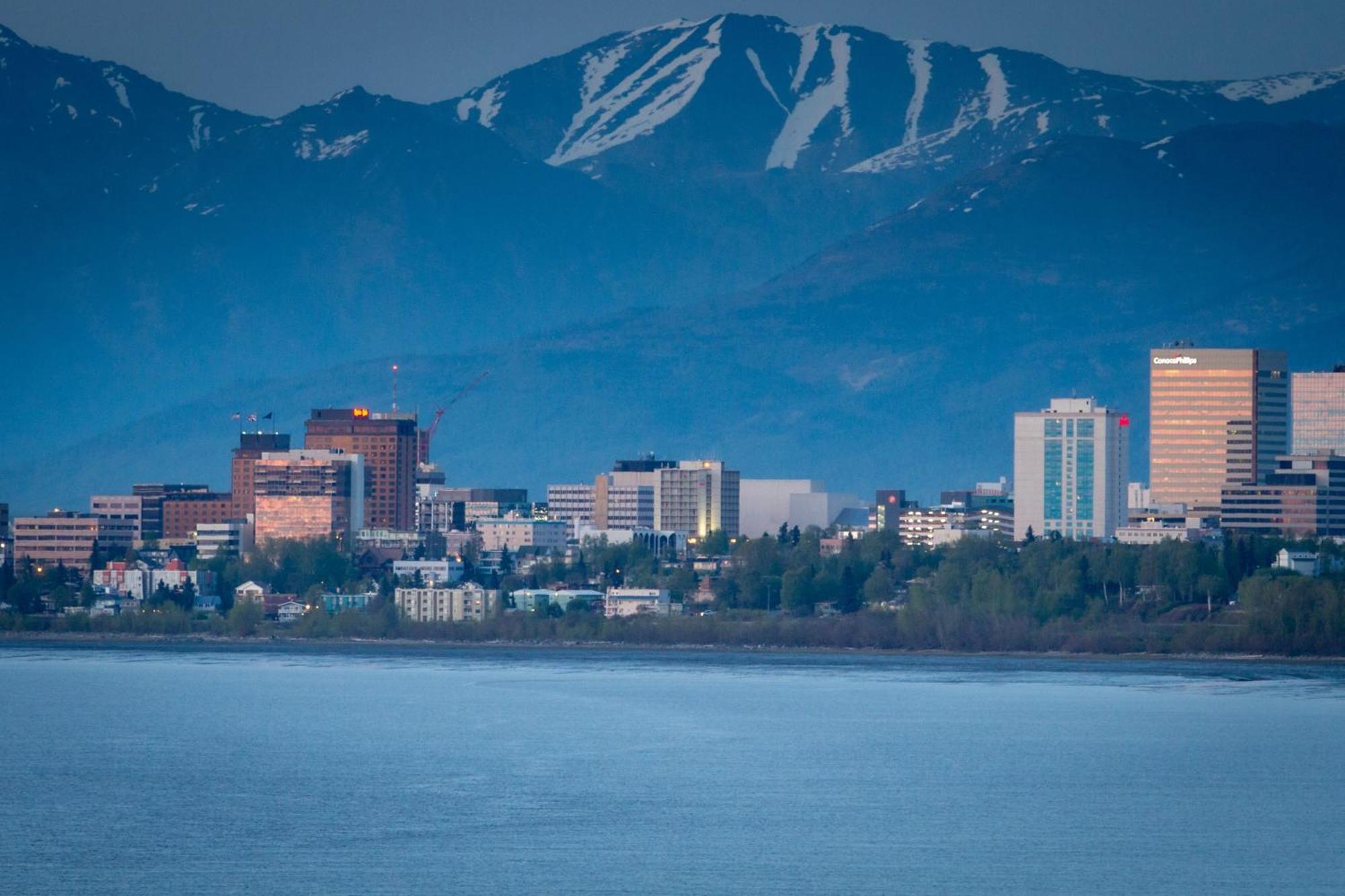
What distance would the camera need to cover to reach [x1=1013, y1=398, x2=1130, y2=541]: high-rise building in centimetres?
19162

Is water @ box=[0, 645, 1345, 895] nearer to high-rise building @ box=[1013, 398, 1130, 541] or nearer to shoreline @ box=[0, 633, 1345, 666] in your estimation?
shoreline @ box=[0, 633, 1345, 666]

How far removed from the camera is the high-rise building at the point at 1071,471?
191625 millimetres

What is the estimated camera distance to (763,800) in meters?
57.4

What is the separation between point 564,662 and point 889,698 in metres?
23.8

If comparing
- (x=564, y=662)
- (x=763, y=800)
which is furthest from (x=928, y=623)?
(x=763, y=800)

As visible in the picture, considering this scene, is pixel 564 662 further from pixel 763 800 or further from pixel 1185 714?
pixel 763 800

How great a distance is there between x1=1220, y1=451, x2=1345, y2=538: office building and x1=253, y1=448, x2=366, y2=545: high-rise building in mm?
54523

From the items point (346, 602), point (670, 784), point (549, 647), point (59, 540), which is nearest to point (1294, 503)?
point (346, 602)

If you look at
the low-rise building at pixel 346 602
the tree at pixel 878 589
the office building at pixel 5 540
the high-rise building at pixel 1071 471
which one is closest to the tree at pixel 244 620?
the low-rise building at pixel 346 602

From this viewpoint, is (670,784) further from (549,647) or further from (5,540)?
(5,540)

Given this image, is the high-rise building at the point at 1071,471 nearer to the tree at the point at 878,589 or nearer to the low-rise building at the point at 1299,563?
the low-rise building at the point at 1299,563

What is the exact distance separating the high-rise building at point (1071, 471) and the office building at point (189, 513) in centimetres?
5400

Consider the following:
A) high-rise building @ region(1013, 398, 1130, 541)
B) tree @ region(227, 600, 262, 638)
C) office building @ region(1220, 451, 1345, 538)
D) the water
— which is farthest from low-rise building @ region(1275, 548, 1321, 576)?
high-rise building @ region(1013, 398, 1130, 541)

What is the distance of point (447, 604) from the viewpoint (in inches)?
5138
